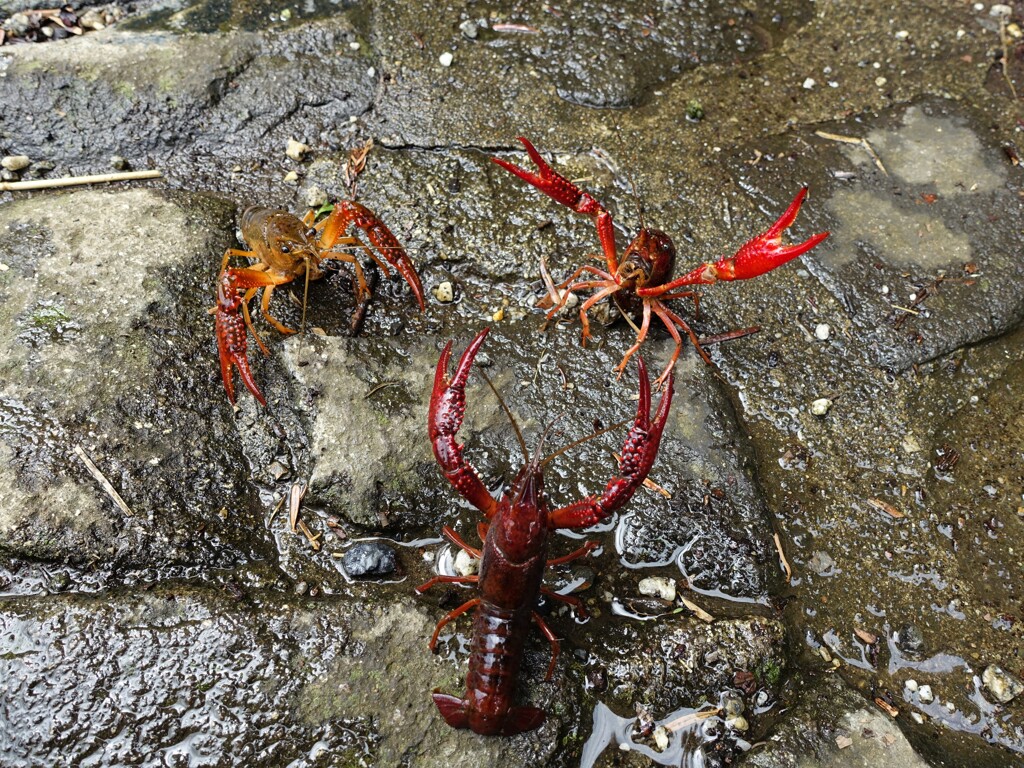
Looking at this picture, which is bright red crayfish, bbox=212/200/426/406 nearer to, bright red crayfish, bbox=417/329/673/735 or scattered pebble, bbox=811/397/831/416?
bright red crayfish, bbox=417/329/673/735

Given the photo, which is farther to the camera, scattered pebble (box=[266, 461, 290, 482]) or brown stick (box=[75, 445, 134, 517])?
scattered pebble (box=[266, 461, 290, 482])

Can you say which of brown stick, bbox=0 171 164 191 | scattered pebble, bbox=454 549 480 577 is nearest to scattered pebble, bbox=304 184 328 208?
brown stick, bbox=0 171 164 191

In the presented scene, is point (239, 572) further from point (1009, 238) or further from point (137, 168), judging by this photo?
point (1009, 238)

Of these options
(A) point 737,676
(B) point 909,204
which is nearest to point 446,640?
(A) point 737,676

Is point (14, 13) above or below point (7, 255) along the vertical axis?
above

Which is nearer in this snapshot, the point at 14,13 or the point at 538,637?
the point at 538,637

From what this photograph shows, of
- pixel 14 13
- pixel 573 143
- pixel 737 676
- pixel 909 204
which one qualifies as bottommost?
pixel 737 676

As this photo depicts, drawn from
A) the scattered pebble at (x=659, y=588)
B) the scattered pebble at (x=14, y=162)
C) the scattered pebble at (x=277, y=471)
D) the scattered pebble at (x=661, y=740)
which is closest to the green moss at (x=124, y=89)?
the scattered pebble at (x=14, y=162)
